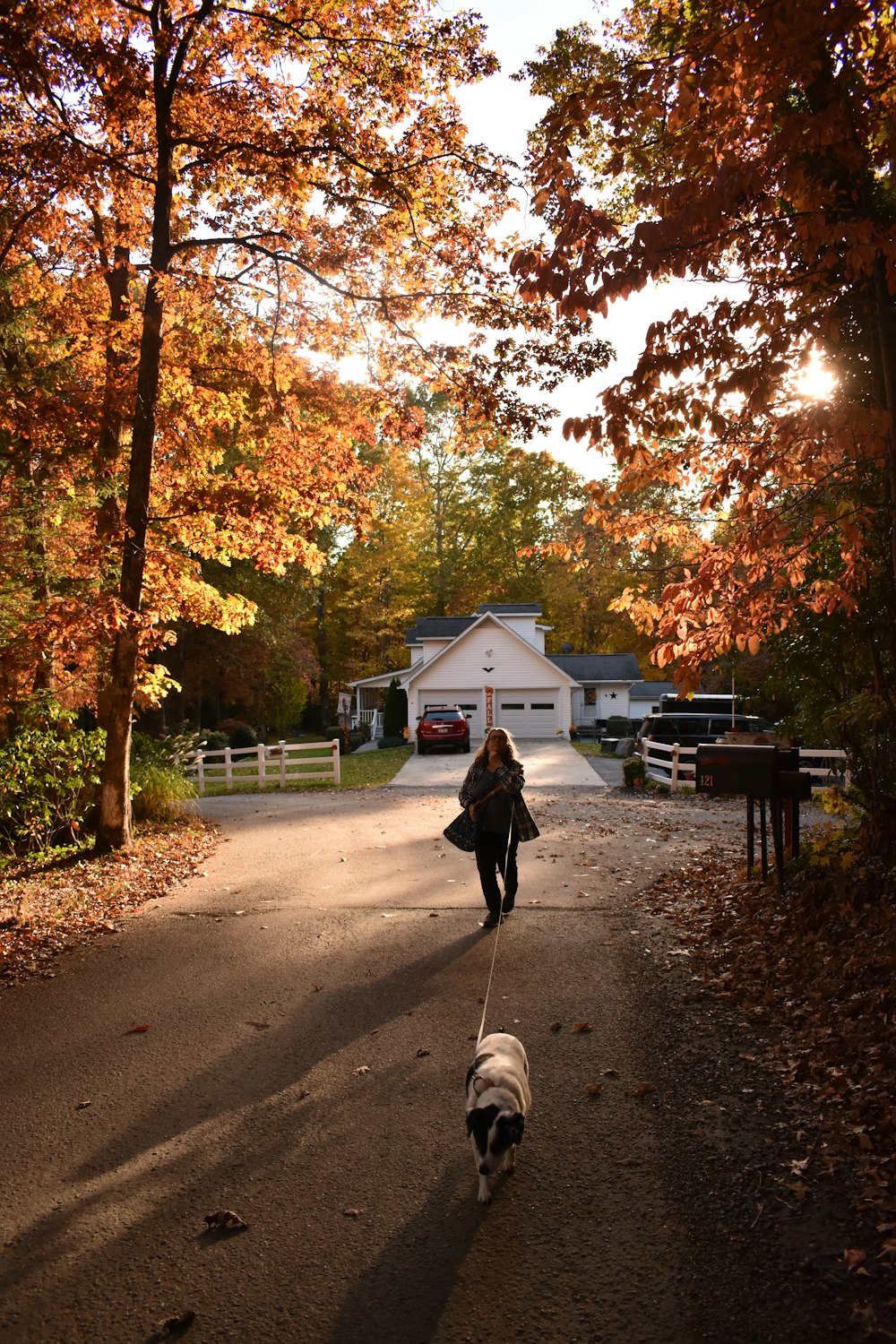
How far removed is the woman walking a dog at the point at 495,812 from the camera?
824cm

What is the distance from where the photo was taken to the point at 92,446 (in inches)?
503

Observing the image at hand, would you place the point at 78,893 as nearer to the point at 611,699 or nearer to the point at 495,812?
the point at 495,812

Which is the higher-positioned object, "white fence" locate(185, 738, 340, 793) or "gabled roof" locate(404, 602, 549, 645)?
"gabled roof" locate(404, 602, 549, 645)

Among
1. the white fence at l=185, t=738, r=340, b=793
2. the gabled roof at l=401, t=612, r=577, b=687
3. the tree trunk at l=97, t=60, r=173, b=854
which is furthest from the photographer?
the gabled roof at l=401, t=612, r=577, b=687

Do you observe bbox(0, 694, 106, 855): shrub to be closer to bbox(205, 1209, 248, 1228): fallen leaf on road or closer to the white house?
bbox(205, 1209, 248, 1228): fallen leaf on road

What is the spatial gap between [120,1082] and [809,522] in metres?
7.25

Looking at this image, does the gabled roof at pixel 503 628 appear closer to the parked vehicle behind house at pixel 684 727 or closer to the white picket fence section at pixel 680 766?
the parked vehicle behind house at pixel 684 727

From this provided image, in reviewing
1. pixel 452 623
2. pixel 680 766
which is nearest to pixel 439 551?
pixel 452 623

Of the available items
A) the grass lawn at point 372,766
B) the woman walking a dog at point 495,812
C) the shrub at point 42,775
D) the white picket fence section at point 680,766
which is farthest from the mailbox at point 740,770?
the grass lawn at point 372,766

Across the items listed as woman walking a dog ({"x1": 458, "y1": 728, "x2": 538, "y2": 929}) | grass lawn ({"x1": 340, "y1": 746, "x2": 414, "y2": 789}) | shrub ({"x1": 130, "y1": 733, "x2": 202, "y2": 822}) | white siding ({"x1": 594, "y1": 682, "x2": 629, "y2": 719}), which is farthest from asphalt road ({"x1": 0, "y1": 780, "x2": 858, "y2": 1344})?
white siding ({"x1": 594, "y1": 682, "x2": 629, "y2": 719})

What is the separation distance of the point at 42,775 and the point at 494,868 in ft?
19.9

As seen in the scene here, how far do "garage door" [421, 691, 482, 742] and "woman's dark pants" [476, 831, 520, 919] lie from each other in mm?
33594

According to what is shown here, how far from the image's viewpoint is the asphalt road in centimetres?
318

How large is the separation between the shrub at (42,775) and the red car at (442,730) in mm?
23043
